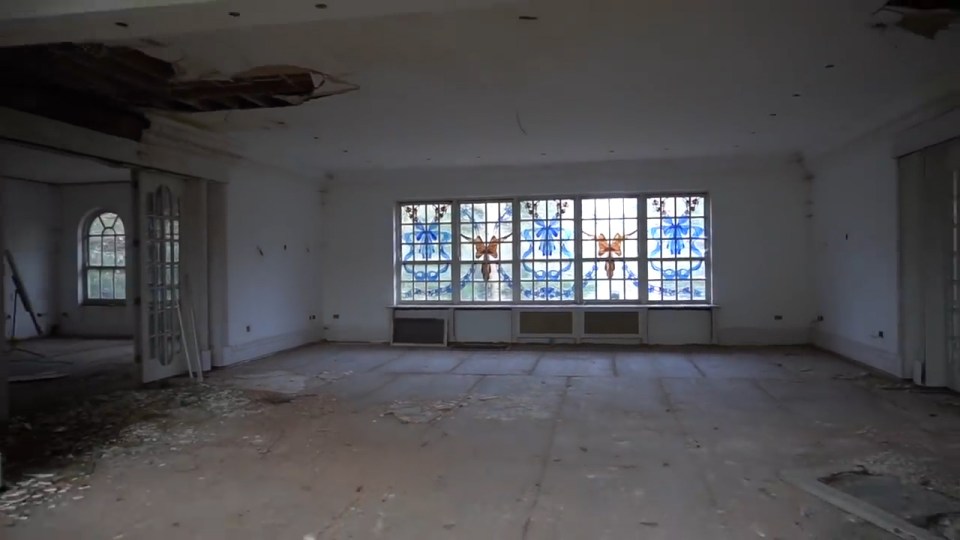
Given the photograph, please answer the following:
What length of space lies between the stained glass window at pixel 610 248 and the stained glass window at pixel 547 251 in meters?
0.23

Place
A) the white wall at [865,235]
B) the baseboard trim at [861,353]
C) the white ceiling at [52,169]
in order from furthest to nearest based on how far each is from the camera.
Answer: the white ceiling at [52,169] < the baseboard trim at [861,353] < the white wall at [865,235]

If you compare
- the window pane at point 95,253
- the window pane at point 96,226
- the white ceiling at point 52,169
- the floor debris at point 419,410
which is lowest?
the floor debris at point 419,410

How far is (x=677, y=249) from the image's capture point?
31.3 ft

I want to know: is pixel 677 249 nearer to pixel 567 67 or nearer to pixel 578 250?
pixel 578 250

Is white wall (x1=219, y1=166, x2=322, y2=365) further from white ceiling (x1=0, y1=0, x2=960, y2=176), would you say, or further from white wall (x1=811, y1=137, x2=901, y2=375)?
white wall (x1=811, y1=137, x2=901, y2=375)

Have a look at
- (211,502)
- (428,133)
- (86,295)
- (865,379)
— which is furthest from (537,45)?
(86,295)

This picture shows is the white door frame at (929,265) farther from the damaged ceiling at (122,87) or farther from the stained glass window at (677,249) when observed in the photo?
the damaged ceiling at (122,87)

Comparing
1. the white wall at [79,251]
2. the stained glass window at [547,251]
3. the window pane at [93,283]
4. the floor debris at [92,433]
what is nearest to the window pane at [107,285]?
the window pane at [93,283]

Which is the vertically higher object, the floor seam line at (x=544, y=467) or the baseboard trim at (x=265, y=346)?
the baseboard trim at (x=265, y=346)

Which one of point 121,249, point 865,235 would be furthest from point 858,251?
point 121,249

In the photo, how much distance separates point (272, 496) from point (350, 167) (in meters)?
6.92

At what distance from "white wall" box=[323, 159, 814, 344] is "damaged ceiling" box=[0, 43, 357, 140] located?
4.33 meters

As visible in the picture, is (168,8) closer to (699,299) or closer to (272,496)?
(272,496)

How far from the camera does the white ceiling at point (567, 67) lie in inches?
148
